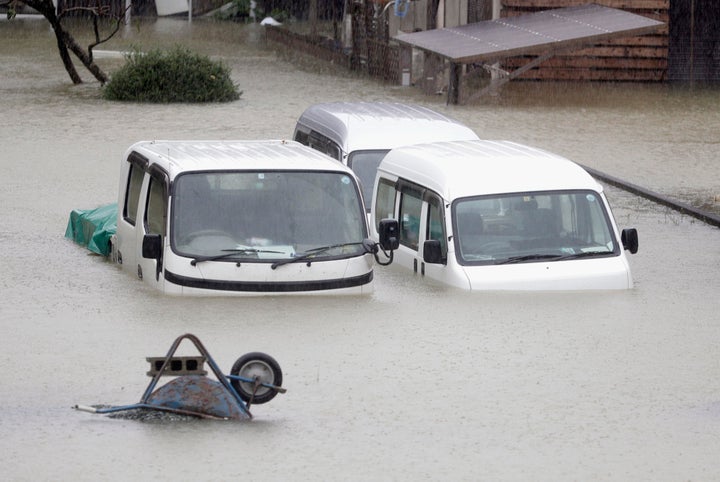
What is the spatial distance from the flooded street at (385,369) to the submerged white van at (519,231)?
7.2 inches

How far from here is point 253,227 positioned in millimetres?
11836

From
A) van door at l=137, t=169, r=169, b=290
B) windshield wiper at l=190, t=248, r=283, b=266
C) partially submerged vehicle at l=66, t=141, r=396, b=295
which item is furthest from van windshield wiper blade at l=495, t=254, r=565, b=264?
van door at l=137, t=169, r=169, b=290

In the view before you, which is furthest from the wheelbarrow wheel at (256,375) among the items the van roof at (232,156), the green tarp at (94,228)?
the green tarp at (94,228)

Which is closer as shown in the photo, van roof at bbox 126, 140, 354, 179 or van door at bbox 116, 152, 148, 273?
van roof at bbox 126, 140, 354, 179

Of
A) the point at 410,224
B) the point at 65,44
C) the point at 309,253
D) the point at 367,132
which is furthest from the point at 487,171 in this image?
the point at 65,44

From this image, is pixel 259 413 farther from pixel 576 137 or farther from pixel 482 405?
pixel 576 137

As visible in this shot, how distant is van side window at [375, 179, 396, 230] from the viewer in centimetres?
1391

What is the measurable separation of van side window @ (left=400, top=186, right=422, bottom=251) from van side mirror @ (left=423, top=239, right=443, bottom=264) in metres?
0.70

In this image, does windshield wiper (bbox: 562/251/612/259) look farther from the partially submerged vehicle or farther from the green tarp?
the green tarp

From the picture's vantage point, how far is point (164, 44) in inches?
1612

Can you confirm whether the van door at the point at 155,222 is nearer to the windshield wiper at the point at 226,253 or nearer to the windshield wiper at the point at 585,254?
the windshield wiper at the point at 226,253

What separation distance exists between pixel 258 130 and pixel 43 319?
13879 millimetres

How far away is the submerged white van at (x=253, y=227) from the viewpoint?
11.6 metres

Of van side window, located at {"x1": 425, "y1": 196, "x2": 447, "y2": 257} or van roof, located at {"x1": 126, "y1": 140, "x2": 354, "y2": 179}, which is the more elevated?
van roof, located at {"x1": 126, "y1": 140, "x2": 354, "y2": 179}
